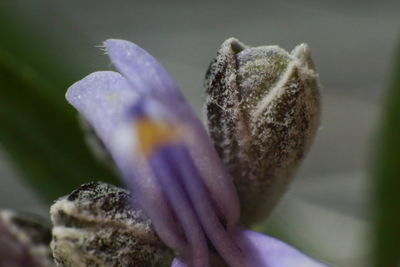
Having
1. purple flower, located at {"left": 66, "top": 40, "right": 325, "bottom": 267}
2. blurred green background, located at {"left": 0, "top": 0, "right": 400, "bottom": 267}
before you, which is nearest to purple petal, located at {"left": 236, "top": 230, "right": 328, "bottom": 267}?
purple flower, located at {"left": 66, "top": 40, "right": 325, "bottom": 267}

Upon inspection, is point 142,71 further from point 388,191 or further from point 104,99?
point 388,191

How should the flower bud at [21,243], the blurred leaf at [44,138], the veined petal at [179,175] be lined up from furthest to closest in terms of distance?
1. the blurred leaf at [44,138]
2. the flower bud at [21,243]
3. the veined petal at [179,175]

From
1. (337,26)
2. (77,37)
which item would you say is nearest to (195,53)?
(337,26)

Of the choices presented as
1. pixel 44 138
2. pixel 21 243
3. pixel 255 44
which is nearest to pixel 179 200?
pixel 21 243

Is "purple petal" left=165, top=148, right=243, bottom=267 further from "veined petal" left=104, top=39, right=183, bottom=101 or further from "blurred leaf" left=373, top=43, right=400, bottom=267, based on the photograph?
"blurred leaf" left=373, top=43, right=400, bottom=267

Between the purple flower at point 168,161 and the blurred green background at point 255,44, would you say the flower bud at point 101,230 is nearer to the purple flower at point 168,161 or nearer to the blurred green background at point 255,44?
the purple flower at point 168,161

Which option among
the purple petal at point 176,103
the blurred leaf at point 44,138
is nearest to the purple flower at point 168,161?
the purple petal at point 176,103
